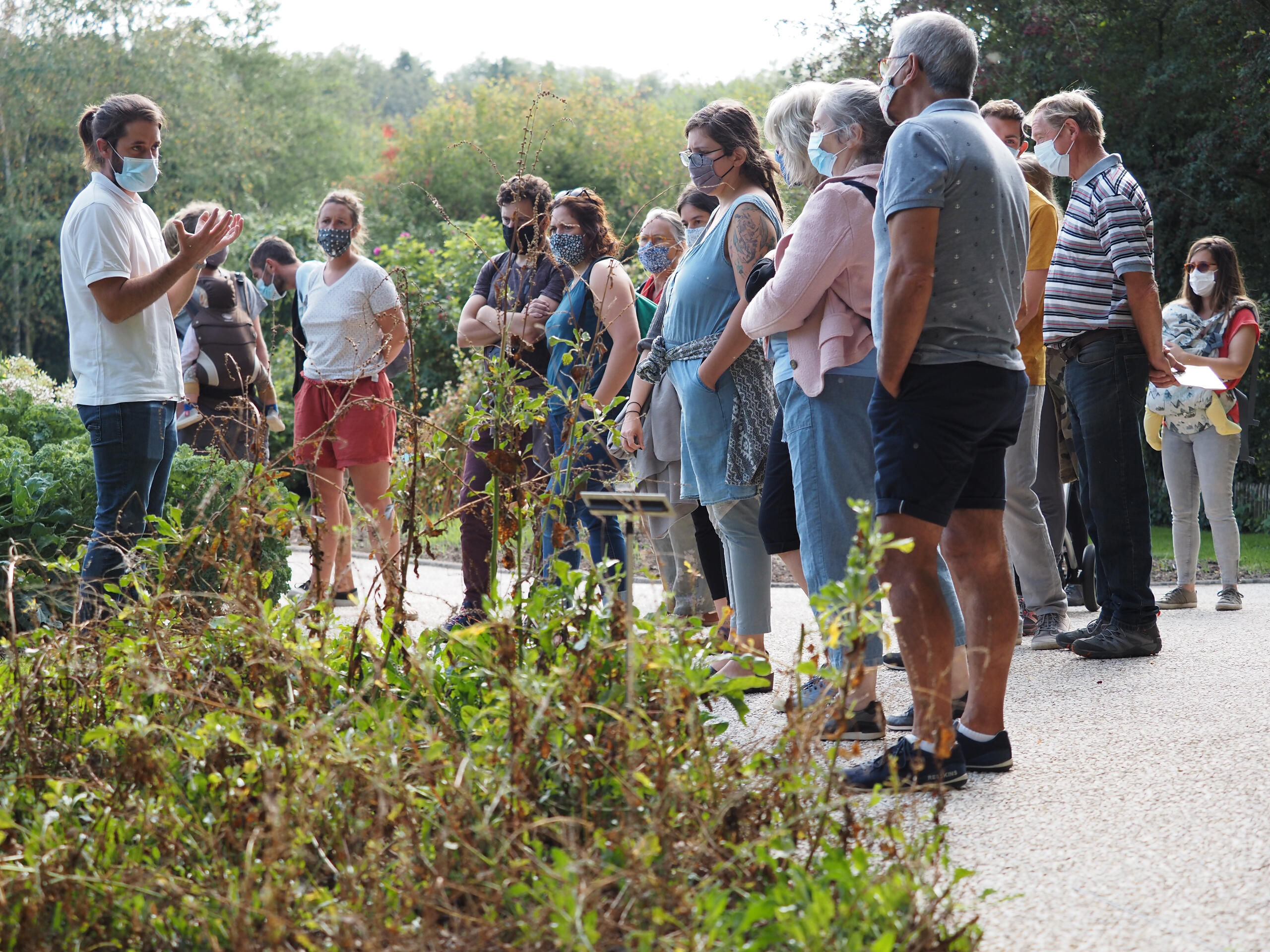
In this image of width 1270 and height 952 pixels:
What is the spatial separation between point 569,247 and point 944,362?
272cm

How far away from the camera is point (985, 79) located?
535 inches

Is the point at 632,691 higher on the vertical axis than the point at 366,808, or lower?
higher

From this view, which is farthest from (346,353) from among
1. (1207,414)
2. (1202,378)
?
(1207,414)

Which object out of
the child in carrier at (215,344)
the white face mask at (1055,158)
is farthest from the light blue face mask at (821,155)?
the child in carrier at (215,344)

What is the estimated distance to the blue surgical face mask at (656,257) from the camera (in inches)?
232

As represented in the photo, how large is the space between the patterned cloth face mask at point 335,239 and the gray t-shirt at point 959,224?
3.65 meters

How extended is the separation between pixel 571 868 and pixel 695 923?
0.25 m

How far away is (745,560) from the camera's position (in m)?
4.37

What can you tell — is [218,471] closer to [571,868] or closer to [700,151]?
[700,151]

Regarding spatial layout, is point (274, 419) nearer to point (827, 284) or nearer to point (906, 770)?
point (827, 284)

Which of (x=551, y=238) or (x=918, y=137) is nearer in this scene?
(x=918, y=137)

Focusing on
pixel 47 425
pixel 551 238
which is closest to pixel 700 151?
pixel 551 238

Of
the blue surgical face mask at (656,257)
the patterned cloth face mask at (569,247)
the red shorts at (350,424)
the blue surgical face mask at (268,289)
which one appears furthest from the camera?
the blue surgical face mask at (268,289)

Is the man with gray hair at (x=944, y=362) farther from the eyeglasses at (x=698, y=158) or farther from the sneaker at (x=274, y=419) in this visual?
the sneaker at (x=274, y=419)
